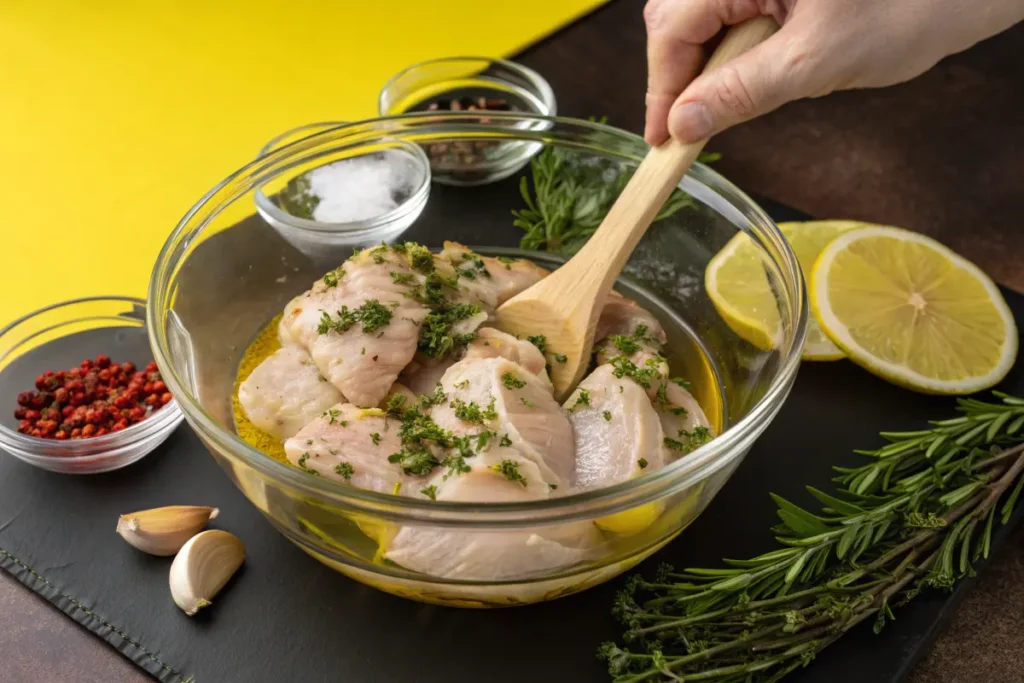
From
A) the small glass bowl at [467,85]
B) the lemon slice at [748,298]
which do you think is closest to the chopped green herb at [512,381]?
the lemon slice at [748,298]

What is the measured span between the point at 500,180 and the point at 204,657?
4.96 feet

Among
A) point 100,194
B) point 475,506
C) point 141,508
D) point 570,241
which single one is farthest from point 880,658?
point 100,194

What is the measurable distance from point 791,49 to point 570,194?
0.71 m

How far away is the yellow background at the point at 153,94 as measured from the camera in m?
2.90

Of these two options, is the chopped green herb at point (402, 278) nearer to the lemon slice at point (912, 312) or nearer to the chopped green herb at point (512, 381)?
the chopped green herb at point (512, 381)

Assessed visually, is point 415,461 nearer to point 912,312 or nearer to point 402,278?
point 402,278

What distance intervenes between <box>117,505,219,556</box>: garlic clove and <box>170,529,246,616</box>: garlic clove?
0.03 m

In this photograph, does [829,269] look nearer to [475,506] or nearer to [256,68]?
[475,506]

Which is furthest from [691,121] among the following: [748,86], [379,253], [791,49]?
[379,253]

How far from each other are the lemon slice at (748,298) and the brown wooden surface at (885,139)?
76 centimetres

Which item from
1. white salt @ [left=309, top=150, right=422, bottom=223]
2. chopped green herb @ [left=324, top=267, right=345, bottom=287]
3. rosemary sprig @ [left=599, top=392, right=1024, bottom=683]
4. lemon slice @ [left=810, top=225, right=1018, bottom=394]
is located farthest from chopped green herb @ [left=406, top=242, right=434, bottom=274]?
lemon slice @ [left=810, top=225, right=1018, bottom=394]

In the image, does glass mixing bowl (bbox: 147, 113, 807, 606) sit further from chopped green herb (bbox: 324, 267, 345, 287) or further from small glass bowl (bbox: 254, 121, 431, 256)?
chopped green herb (bbox: 324, 267, 345, 287)

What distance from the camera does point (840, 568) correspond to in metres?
1.94

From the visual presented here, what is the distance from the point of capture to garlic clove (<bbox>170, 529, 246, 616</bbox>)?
6.28 feet
